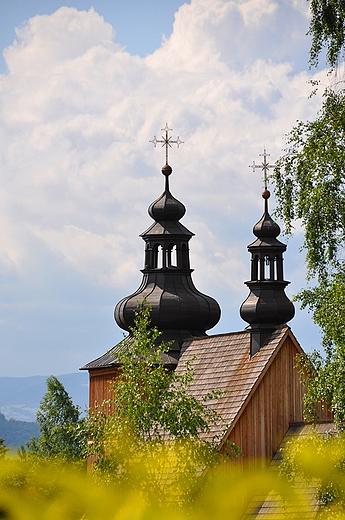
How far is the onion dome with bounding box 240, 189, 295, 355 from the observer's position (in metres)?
29.7

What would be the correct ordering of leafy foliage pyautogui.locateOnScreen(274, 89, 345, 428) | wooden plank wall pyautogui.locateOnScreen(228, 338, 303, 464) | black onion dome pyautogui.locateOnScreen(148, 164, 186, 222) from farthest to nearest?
black onion dome pyautogui.locateOnScreen(148, 164, 186, 222)
wooden plank wall pyautogui.locateOnScreen(228, 338, 303, 464)
leafy foliage pyautogui.locateOnScreen(274, 89, 345, 428)

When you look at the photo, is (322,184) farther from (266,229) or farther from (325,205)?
(266,229)

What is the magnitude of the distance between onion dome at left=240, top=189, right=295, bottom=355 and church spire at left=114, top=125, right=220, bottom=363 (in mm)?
3006

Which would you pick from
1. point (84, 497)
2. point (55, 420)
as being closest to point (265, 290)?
point (84, 497)

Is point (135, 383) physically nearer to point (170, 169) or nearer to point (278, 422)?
point (278, 422)

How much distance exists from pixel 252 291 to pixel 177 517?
28.0 metres

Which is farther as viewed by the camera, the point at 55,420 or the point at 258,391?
the point at 55,420

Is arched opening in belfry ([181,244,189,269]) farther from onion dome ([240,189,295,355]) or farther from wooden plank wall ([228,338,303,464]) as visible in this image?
wooden plank wall ([228,338,303,464])

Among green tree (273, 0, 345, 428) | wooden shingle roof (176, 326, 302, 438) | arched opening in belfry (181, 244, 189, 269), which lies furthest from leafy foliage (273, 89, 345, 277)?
arched opening in belfry (181, 244, 189, 269)

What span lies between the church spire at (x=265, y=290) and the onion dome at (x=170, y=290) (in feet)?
9.36

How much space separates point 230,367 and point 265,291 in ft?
10.6

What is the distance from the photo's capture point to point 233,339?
30406 millimetres

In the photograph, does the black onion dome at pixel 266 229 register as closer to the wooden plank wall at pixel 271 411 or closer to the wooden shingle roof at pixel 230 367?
the wooden shingle roof at pixel 230 367

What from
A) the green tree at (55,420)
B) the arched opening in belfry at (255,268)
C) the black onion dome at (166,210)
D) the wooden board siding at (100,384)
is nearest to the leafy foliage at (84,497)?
Answer: the arched opening in belfry at (255,268)
